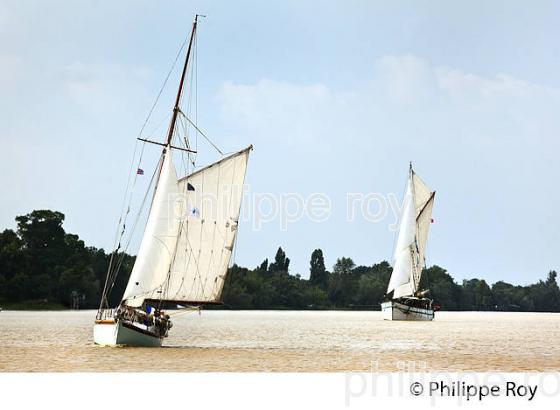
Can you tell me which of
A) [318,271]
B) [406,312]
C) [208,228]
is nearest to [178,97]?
[208,228]

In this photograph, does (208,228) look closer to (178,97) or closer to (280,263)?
(178,97)

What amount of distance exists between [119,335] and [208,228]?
6611 mm

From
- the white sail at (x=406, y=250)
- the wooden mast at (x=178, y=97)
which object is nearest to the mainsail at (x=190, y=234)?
the wooden mast at (x=178, y=97)

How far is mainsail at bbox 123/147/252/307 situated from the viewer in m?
31.0

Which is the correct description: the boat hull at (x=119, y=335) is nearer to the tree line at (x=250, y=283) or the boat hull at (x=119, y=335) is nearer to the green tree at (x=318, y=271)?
the tree line at (x=250, y=283)

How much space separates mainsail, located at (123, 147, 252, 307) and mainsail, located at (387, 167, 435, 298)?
4798cm

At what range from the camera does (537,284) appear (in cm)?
16262

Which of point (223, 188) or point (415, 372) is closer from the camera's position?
point (415, 372)

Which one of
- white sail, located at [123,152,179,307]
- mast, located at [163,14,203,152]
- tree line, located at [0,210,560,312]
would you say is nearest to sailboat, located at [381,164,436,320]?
tree line, located at [0,210,560,312]

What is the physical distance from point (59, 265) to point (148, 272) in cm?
6940

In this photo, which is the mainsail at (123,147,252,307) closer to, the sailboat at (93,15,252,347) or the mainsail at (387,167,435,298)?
the sailboat at (93,15,252,347)

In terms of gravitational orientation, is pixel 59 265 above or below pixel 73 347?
above
